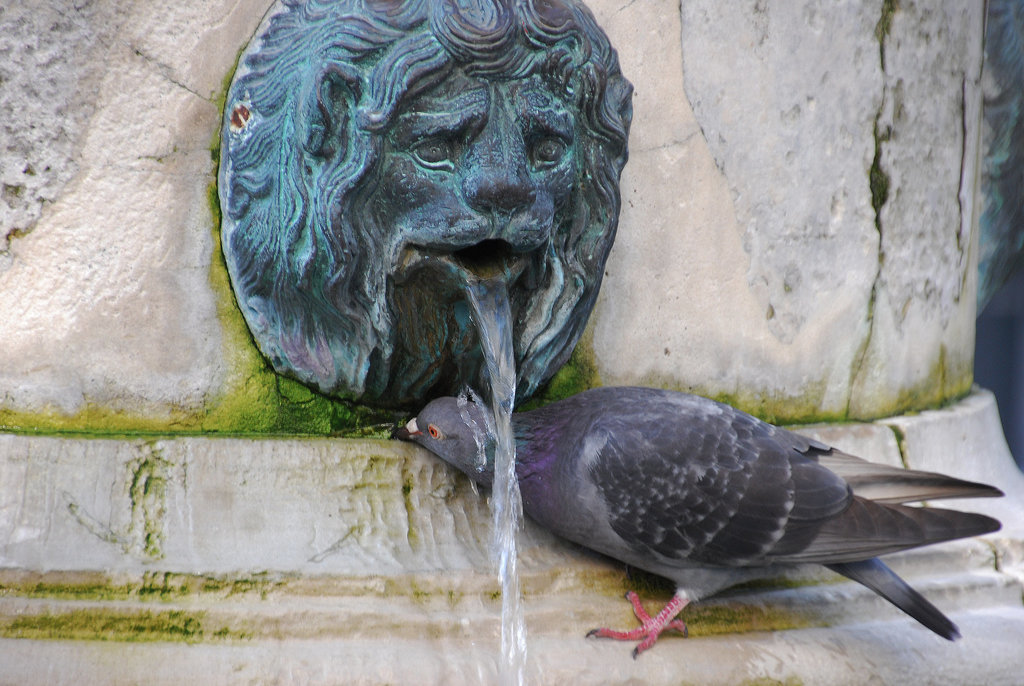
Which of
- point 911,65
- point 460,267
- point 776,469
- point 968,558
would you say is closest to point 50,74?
point 460,267

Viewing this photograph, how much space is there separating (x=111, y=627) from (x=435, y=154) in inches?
38.6

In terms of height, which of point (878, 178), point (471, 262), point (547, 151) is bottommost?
point (471, 262)

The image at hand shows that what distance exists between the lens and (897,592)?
1.91m

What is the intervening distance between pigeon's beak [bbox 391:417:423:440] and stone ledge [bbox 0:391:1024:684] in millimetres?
38

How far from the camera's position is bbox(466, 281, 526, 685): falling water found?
5.60ft

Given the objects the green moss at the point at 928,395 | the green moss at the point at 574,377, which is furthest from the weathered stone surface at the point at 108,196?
the green moss at the point at 928,395

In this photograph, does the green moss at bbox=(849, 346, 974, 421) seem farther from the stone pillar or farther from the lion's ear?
the lion's ear

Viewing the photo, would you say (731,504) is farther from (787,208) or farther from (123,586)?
(123,586)

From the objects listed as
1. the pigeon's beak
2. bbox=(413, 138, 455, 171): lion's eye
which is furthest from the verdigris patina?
the pigeon's beak

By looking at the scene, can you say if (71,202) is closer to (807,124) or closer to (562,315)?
(562,315)

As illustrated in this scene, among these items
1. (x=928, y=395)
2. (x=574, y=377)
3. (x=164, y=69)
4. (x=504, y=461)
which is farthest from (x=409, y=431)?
(x=928, y=395)

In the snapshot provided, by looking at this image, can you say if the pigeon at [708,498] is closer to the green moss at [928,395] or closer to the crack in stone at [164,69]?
the green moss at [928,395]

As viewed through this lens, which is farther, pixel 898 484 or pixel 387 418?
pixel 387 418

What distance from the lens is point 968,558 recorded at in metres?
2.15
